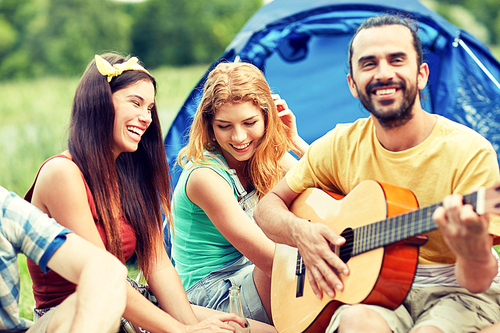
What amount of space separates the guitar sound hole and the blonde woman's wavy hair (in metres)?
0.68

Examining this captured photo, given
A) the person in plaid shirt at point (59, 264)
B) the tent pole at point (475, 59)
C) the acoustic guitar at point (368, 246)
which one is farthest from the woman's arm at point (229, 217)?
the tent pole at point (475, 59)

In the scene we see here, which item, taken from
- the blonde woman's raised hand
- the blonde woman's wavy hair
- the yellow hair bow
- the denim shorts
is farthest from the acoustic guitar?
the yellow hair bow

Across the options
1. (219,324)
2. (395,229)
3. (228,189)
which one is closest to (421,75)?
(395,229)

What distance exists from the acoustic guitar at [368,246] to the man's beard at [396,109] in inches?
7.4

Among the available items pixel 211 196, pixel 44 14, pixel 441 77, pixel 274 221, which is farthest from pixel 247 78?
pixel 44 14

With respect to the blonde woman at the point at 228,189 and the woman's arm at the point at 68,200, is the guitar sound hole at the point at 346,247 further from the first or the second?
the woman's arm at the point at 68,200

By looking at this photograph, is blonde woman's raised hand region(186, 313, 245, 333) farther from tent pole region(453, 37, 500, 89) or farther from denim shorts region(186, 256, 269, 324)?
tent pole region(453, 37, 500, 89)

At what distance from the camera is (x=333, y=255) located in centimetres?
146

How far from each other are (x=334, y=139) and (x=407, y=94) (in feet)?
1.11

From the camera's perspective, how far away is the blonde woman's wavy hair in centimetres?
204

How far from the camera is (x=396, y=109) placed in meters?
1.43

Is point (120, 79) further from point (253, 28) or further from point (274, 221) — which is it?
point (253, 28)

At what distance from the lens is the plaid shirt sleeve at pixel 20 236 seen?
1329 millimetres

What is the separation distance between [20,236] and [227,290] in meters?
0.89
